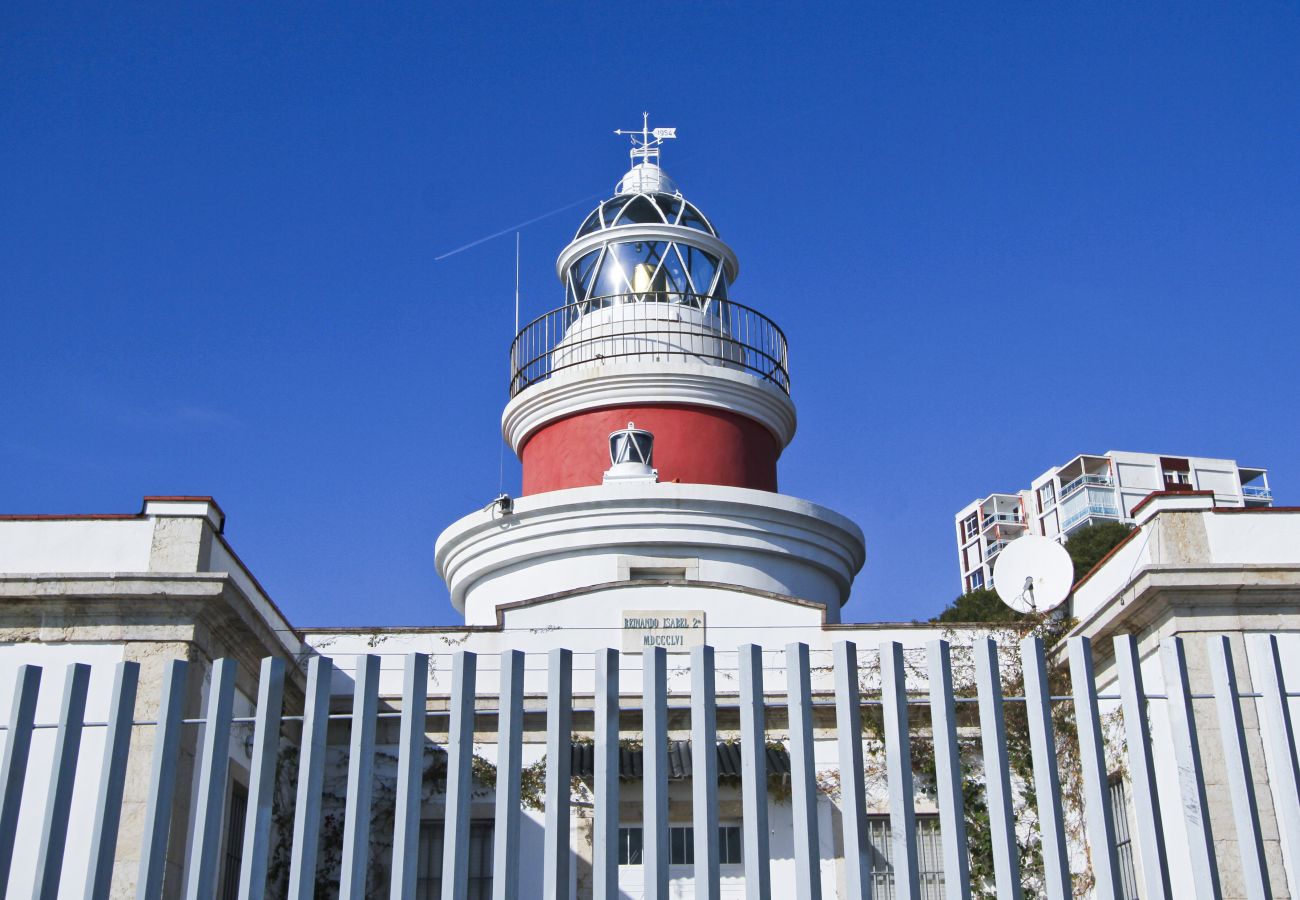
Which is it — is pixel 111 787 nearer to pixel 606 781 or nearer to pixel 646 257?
pixel 606 781

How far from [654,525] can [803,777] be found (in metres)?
12.8

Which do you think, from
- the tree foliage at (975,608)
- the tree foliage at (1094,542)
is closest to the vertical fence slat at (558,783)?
the tree foliage at (975,608)

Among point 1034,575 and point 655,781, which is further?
point 1034,575

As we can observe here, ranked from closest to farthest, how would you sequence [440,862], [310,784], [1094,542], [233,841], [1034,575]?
[310,784], [233,841], [440,862], [1034,575], [1094,542]

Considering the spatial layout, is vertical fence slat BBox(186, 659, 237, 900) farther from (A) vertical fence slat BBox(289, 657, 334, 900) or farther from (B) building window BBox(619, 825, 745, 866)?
(B) building window BBox(619, 825, 745, 866)

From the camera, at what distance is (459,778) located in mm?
6906

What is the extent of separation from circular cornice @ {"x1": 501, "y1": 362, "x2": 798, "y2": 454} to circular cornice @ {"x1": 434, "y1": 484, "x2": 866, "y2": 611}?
2613mm

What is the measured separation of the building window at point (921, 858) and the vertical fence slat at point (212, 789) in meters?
10.2

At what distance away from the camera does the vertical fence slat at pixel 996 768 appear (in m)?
6.65

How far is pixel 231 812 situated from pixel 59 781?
7.31 m

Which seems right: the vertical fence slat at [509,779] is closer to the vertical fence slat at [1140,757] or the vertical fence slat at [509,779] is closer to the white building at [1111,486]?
the vertical fence slat at [1140,757]

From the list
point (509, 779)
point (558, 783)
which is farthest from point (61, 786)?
point (558, 783)

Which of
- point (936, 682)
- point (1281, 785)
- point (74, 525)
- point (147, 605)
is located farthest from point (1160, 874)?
point (74, 525)

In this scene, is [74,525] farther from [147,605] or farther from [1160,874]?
[1160,874]
